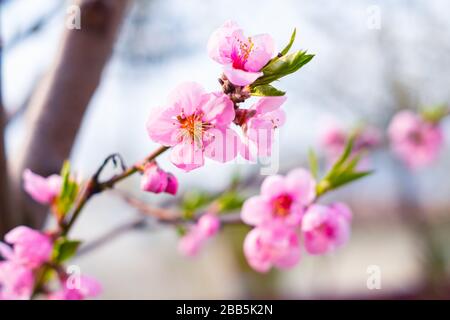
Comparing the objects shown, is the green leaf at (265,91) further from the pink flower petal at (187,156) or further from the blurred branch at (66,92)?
the blurred branch at (66,92)

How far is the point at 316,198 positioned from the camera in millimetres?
878

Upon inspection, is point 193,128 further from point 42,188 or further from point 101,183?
point 42,188

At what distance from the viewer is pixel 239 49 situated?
57 cm

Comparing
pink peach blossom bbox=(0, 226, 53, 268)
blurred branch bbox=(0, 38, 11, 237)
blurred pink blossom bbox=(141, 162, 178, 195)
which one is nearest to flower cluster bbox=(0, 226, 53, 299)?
pink peach blossom bbox=(0, 226, 53, 268)

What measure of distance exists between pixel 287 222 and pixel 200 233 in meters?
0.32

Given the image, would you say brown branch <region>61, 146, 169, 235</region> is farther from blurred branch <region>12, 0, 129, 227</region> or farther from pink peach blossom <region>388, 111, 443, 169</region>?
pink peach blossom <region>388, 111, 443, 169</region>

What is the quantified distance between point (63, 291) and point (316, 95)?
13.1ft

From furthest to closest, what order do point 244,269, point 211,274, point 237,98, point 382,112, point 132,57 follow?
point 211,274 < point 244,269 < point 382,112 < point 132,57 < point 237,98

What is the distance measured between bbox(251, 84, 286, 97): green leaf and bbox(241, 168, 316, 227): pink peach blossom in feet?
1.06

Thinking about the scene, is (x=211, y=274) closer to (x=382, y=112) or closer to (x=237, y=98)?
(x=382, y=112)

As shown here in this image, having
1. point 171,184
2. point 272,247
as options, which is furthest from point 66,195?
point 272,247

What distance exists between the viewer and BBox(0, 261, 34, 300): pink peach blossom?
2.53 feet

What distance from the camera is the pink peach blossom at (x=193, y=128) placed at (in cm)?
58

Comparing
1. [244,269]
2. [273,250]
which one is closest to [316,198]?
[273,250]
